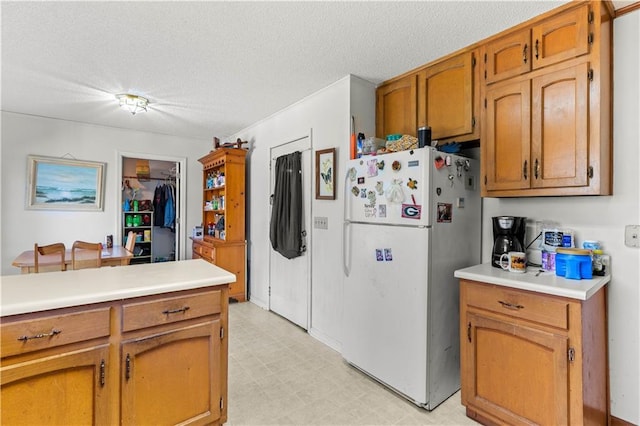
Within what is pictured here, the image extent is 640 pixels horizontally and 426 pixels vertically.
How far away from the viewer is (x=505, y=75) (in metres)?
1.99

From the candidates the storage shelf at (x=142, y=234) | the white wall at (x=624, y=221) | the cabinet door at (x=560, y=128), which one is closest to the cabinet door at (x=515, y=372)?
the white wall at (x=624, y=221)

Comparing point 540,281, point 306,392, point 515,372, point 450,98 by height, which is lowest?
point 306,392

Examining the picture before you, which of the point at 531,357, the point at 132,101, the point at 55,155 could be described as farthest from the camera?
the point at 55,155

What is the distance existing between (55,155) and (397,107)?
441cm

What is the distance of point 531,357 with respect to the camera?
161cm

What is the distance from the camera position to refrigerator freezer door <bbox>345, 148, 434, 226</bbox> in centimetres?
193

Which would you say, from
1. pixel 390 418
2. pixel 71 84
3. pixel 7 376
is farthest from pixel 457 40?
pixel 71 84

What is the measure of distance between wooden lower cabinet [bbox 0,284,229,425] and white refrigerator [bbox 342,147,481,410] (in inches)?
42.8

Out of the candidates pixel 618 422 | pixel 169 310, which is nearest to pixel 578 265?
pixel 618 422

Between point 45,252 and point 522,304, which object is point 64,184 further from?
point 522,304

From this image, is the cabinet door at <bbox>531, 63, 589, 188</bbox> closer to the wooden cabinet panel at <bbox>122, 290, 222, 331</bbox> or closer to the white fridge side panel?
the white fridge side panel

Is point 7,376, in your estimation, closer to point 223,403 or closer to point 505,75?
point 223,403

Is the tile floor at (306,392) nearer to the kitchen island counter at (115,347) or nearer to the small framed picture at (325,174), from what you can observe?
the kitchen island counter at (115,347)

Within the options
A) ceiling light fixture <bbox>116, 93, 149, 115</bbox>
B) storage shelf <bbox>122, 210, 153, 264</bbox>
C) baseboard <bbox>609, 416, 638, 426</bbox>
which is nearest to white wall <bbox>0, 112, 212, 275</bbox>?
storage shelf <bbox>122, 210, 153, 264</bbox>
